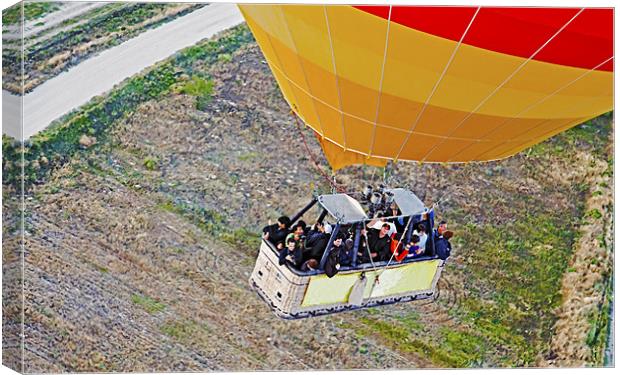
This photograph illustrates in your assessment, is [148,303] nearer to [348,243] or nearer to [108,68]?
[348,243]

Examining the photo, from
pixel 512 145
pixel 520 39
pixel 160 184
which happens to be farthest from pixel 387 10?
pixel 160 184

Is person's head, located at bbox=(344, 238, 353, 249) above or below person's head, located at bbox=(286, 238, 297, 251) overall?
above

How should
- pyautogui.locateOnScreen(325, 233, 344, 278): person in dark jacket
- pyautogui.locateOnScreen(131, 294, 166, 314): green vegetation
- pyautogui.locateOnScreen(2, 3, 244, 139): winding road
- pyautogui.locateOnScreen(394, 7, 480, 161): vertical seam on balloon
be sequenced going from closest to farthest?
1. pyautogui.locateOnScreen(394, 7, 480, 161): vertical seam on balloon
2. pyautogui.locateOnScreen(325, 233, 344, 278): person in dark jacket
3. pyautogui.locateOnScreen(2, 3, 244, 139): winding road
4. pyautogui.locateOnScreen(131, 294, 166, 314): green vegetation

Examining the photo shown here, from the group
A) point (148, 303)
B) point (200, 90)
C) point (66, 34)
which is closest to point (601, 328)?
point (148, 303)

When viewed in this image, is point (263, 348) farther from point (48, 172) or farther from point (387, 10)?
point (387, 10)

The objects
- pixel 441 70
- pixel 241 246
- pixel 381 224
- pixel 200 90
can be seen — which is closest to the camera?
pixel 441 70

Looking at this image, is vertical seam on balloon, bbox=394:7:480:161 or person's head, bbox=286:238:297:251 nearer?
vertical seam on balloon, bbox=394:7:480:161

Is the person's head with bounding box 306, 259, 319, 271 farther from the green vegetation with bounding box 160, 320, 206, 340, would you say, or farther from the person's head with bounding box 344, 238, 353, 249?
the green vegetation with bounding box 160, 320, 206, 340

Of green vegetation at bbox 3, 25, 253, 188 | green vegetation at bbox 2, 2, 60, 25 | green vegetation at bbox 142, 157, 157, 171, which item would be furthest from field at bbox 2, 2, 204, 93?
green vegetation at bbox 142, 157, 157, 171
